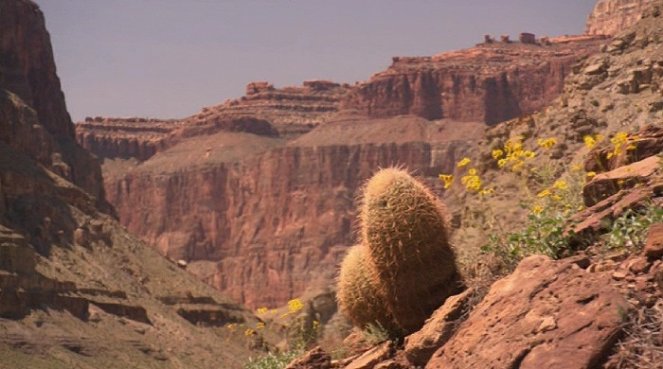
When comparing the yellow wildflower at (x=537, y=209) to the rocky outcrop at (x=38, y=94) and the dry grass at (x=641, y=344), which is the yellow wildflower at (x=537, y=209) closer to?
the dry grass at (x=641, y=344)

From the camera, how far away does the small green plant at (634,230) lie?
10406 mm

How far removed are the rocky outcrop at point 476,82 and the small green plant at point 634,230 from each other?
15777 centimetres

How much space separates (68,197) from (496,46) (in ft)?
358

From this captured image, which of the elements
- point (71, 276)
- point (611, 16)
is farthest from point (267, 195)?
point (71, 276)

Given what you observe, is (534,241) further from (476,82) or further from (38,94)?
(476,82)

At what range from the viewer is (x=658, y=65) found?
102 feet

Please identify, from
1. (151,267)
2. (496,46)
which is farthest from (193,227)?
(151,267)

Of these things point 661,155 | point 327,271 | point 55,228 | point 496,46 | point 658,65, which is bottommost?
point 327,271

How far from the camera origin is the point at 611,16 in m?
186

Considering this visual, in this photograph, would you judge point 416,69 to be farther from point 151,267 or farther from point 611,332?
point 611,332

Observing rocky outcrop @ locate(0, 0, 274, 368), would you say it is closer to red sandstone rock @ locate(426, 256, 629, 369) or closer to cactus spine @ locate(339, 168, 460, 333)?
cactus spine @ locate(339, 168, 460, 333)

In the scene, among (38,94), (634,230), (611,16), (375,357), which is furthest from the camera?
(611,16)

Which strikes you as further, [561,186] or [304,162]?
[304,162]

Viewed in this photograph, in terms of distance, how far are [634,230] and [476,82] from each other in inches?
6594
